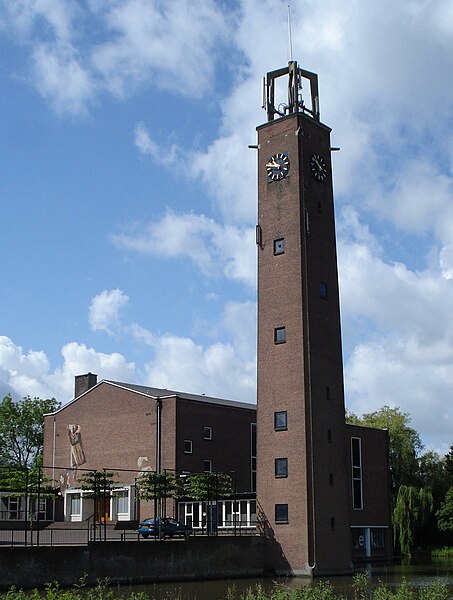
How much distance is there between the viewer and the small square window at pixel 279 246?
47.2 m

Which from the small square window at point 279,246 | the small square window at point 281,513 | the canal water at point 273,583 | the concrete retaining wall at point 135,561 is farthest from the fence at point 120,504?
the small square window at point 279,246

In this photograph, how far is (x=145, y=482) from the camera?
155 ft

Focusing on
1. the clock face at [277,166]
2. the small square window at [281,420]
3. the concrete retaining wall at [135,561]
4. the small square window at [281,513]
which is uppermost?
the clock face at [277,166]

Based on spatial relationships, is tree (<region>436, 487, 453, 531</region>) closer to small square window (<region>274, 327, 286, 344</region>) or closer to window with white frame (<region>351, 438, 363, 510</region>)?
window with white frame (<region>351, 438, 363, 510</region>)

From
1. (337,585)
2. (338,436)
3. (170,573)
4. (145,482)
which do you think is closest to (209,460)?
(145,482)

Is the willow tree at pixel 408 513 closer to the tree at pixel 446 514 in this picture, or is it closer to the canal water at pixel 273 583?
the tree at pixel 446 514

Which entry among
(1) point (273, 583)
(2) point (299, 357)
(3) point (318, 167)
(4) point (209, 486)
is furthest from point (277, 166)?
(1) point (273, 583)

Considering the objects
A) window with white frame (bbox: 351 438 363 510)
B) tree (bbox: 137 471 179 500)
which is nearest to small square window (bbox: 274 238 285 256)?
tree (bbox: 137 471 179 500)

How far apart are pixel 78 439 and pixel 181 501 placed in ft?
36.2

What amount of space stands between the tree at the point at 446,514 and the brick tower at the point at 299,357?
22.6 metres

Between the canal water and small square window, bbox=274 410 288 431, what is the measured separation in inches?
296

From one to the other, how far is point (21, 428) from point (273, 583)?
51.0m

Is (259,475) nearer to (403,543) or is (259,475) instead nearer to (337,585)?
(337,585)

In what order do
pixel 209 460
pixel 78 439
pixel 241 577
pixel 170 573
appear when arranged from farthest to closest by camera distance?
pixel 78 439, pixel 209 460, pixel 241 577, pixel 170 573
